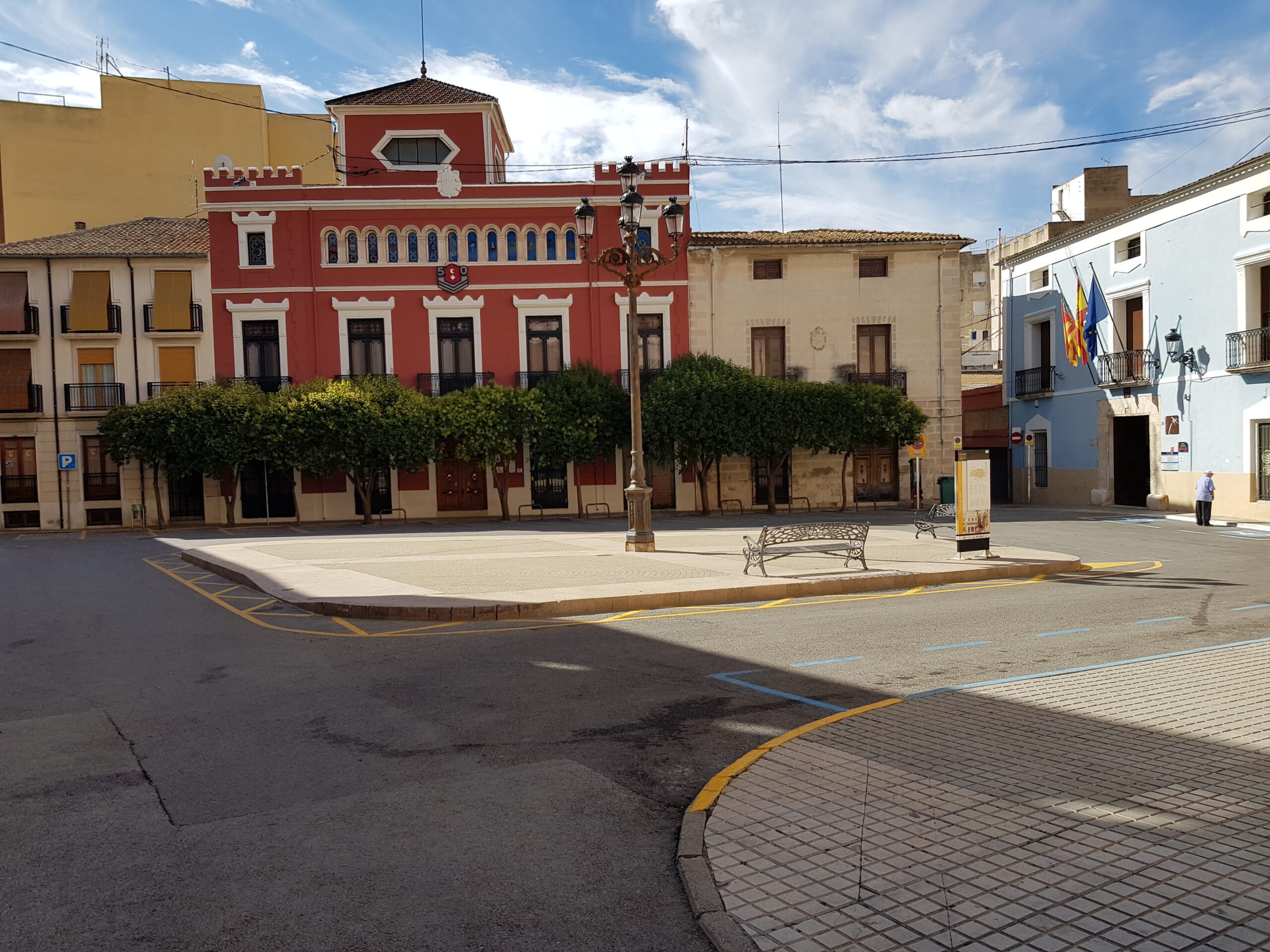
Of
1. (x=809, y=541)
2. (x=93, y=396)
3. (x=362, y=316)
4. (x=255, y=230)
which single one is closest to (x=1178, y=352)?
(x=809, y=541)

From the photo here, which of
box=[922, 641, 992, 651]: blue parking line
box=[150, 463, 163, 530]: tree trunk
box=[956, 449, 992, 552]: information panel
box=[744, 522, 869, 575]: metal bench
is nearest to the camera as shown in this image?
box=[922, 641, 992, 651]: blue parking line

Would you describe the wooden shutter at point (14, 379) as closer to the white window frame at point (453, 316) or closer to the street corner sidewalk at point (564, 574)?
the white window frame at point (453, 316)

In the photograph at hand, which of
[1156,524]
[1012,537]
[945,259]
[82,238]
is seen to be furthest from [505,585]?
[82,238]

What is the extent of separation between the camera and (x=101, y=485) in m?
34.4

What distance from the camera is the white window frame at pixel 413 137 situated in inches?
1368

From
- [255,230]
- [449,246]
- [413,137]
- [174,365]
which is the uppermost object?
[413,137]

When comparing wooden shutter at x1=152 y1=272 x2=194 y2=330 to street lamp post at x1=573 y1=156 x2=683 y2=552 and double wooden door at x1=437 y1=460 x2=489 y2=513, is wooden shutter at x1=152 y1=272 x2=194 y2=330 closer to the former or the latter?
double wooden door at x1=437 y1=460 x2=489 y2=513

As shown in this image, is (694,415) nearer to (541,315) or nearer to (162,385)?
(541,315)

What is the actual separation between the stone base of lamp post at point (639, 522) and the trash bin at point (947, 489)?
17.7 m

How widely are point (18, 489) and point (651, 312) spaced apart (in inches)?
955

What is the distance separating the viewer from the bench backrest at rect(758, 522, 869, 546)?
14180 millimetres

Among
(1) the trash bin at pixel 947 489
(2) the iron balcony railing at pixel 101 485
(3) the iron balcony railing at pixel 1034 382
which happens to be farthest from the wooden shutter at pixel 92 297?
(3) the iron balcony railing at pixel 1034 382

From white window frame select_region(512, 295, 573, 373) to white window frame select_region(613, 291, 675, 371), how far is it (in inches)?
73.6

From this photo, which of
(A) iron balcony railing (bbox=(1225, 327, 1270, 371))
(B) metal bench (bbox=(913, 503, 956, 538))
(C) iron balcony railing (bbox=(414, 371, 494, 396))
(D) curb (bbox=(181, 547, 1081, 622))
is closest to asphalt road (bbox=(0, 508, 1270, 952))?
(D) curb (bbox=(181, 547, 1081, 622))
